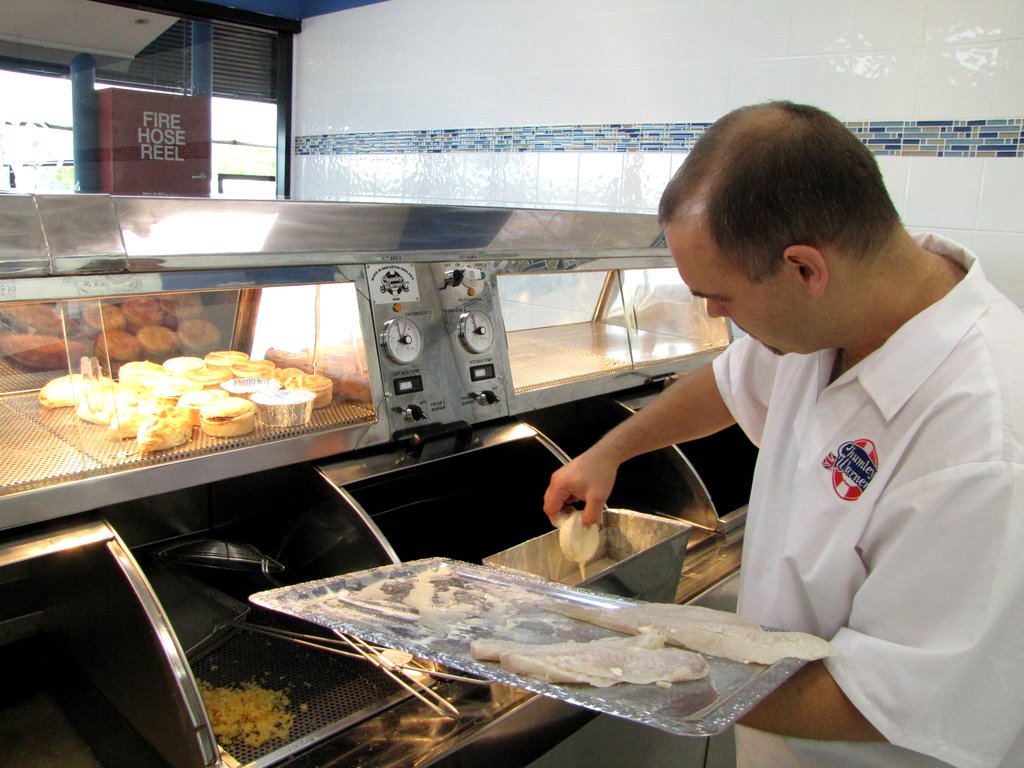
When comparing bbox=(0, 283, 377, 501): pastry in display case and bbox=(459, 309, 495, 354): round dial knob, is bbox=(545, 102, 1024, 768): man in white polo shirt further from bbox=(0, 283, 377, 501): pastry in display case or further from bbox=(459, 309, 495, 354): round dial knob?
bbox=(0, 283, 377, 501): pastry in display case

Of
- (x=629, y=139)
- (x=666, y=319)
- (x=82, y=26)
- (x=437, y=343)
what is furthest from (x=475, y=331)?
(x=82, y=26)

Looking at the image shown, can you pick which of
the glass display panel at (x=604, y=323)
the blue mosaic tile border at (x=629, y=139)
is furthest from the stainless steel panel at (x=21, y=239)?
the blue mosaic tile border at (x=629, y=139)

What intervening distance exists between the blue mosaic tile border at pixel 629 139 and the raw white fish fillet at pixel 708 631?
1964 mm

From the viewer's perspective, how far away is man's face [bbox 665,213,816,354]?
106cm

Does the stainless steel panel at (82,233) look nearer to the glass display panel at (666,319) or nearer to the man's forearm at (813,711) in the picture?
the man's forearm at (813,711)

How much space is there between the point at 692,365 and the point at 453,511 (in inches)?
38.9

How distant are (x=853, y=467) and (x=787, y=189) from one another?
0.41 meters

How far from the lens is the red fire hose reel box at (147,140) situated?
4.70 meters

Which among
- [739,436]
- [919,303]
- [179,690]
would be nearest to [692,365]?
[739,436]

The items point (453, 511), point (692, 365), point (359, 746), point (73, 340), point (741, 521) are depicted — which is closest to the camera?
point (359, 746)

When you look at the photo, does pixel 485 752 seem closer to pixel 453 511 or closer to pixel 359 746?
pixel 359 746

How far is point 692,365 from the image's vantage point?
8.21 feet

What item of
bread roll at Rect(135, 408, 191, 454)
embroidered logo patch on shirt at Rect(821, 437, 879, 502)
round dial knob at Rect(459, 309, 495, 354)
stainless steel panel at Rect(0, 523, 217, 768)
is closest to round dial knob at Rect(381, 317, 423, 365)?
round dial knob at Rect(459, 309, 495, 354)

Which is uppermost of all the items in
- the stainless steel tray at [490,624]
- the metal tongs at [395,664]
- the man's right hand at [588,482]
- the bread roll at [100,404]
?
the bread roll at [100,404]
